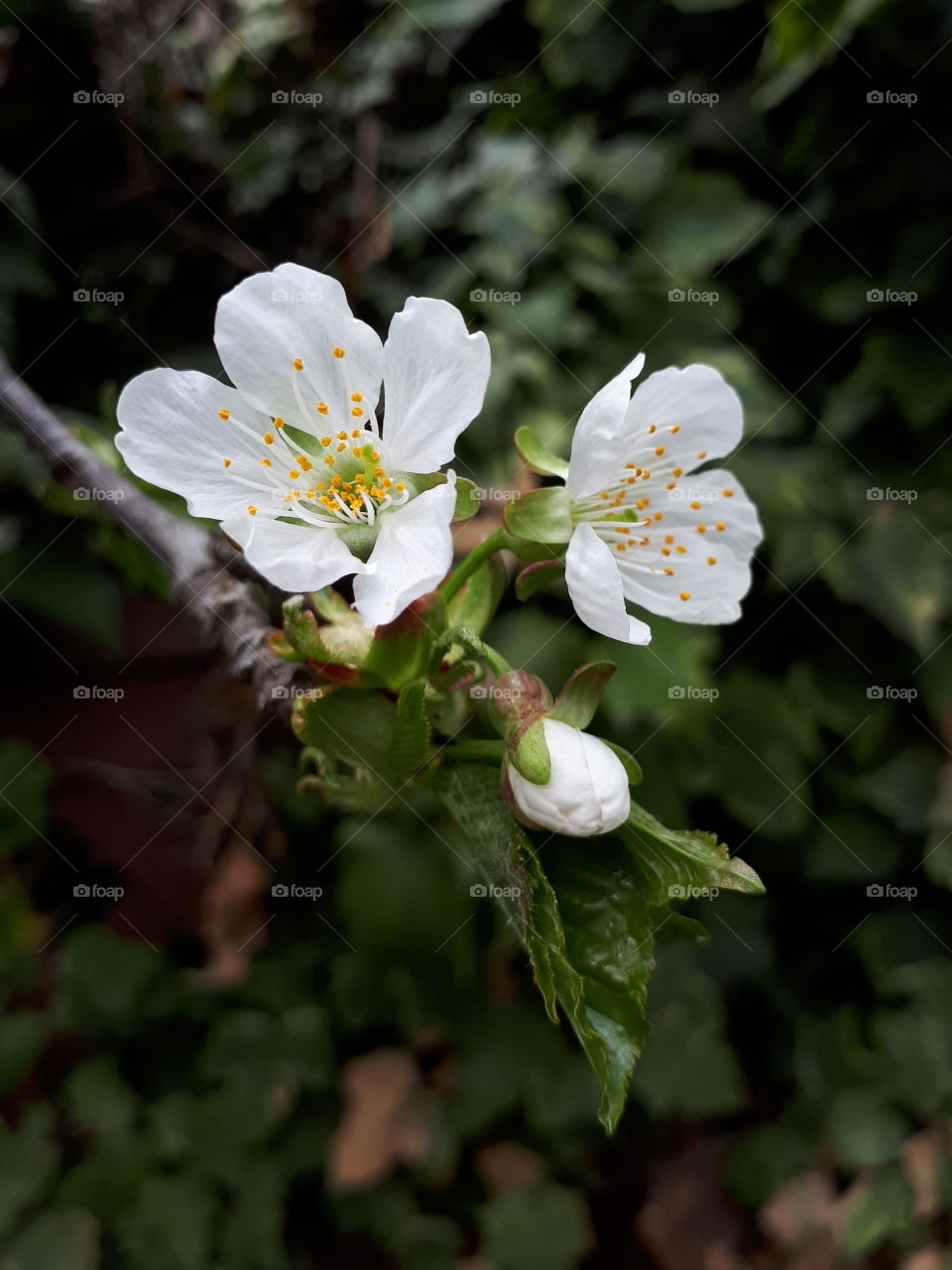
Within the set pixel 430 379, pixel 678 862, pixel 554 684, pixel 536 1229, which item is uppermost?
pixel 430 379

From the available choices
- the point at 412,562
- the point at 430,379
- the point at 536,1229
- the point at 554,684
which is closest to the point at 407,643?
the point at 412,562

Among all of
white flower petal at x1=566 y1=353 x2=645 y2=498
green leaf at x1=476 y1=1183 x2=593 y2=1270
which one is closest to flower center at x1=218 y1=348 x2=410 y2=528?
white flower petal at x1=566 y1=353 x2=645 y2=498

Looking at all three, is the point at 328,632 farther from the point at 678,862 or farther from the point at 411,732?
the point at 678,862

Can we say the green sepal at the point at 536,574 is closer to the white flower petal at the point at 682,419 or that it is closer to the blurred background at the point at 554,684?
the white flower petal at the point at 682,419

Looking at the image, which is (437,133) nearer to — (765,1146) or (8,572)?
(8,572)

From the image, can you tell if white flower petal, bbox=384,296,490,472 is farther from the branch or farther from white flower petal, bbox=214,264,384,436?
the branch
